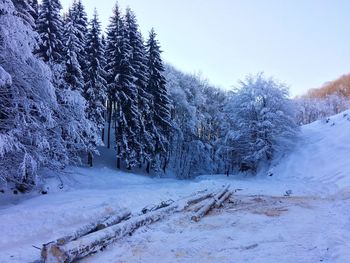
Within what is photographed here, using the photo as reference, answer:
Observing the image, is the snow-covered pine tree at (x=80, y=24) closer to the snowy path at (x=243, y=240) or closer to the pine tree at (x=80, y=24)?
the pine tree at (x=80, y=24)

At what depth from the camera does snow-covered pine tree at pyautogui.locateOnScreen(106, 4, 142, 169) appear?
32844 millimetres

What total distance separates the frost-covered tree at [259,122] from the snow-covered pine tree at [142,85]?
8.31 m

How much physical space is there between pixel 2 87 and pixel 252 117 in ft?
87.9

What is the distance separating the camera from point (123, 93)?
3309cm

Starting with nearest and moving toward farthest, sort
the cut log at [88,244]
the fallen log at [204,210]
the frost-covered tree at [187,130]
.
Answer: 1. the cut log at [88,244]
2. the fallen log at [204,210]
3. the frost-covered tree at [187,130]

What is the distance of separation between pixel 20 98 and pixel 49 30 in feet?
49.2

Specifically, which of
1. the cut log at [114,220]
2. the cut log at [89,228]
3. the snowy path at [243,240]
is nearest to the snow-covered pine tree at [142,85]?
the snowy path at [243,240]

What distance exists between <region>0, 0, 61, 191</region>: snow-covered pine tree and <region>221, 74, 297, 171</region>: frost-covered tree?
75.9ft

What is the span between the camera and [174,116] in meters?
47.9

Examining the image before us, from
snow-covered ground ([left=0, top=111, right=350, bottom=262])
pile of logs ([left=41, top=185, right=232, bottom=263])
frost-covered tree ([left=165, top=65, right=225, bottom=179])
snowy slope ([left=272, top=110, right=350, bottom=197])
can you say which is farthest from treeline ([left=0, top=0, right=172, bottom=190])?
snowy slope ([left=272, top=110, right=350, bottom=197])

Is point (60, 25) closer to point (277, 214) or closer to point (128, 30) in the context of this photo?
point (128, 30)

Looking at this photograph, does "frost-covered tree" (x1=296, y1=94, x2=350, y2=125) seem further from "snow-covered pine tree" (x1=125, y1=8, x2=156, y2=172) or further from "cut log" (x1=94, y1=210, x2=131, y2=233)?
"cut log" (x1=94, y1=210, x2=131, y2=233)

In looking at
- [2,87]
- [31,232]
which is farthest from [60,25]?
[31,232]

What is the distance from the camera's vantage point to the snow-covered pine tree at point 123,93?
32.8m
